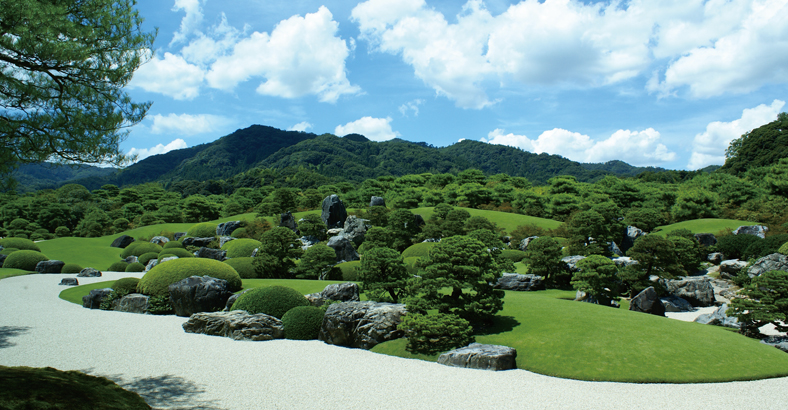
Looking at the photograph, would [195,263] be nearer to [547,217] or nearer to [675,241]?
[675,241]

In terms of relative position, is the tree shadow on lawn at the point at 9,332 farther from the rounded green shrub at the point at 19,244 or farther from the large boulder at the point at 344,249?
the rounded green shrub at the point at 19,244

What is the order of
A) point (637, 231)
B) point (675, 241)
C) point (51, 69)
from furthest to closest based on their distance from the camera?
point (637, 231) → point (675, 241) → point (51, 69)

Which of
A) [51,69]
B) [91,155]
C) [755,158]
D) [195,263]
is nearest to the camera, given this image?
[51,69]

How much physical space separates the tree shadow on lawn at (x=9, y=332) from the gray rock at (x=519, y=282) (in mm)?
16090

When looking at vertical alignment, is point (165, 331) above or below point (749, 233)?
below

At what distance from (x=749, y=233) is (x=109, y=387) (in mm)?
35174

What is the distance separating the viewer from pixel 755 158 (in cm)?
6050

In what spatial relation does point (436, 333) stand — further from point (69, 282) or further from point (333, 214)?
point (333, 214)

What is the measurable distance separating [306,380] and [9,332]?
9.84 m

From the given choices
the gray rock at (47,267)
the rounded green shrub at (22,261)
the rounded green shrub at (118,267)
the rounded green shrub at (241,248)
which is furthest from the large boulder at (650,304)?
the rounded green shrub at (22,261)

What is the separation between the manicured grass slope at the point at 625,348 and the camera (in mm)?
8031

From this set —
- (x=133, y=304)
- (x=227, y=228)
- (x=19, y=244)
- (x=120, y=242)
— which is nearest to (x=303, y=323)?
(x=133, y=304)

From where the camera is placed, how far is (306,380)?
25.1 feet

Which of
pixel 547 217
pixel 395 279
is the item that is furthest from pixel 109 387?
pixel 547 217
